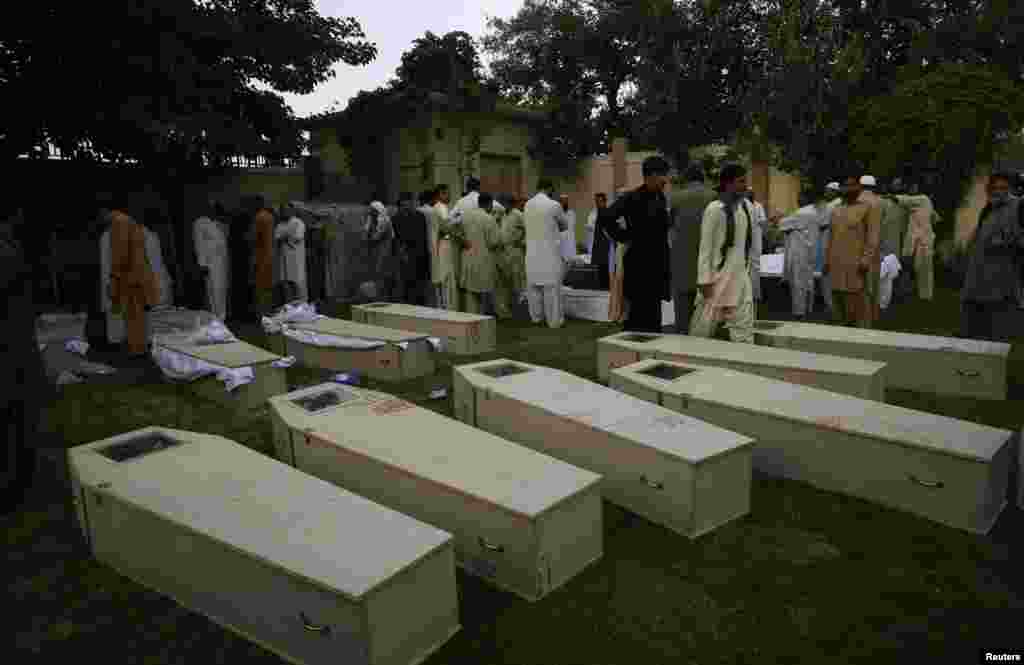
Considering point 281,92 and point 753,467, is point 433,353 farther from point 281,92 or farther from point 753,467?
point 281,92

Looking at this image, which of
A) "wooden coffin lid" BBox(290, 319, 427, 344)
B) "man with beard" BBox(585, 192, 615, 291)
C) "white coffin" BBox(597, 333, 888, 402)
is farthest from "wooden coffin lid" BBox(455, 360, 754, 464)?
"man with beard" BBox(585, 192, 615, 291)

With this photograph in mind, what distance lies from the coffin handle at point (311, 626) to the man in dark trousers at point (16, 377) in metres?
2.17

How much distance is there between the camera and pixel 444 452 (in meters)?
2.93

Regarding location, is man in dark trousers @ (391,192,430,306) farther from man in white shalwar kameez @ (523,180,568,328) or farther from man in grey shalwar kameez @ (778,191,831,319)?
man in grey shalwar kameez @ (778,191,831,319)

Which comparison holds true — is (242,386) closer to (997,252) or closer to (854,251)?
(854,251)

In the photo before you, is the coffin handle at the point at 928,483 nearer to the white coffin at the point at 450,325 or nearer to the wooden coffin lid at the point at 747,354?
the wooden coffin lid at the point at 747,354

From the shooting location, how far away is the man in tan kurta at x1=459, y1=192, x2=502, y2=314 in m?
8.27

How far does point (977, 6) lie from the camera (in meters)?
13.6

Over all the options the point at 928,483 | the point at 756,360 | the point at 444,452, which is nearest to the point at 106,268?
the point at 444,452

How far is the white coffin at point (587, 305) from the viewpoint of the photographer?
833 cm

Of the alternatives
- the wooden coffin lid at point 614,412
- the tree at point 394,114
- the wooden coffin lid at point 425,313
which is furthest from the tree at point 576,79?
the wooden coffin lid at point 614,412

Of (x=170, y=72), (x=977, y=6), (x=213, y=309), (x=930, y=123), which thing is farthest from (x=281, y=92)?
(x=977, y=6)

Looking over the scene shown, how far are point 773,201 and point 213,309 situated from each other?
12.6 meters

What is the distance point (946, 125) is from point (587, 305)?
674 cm
